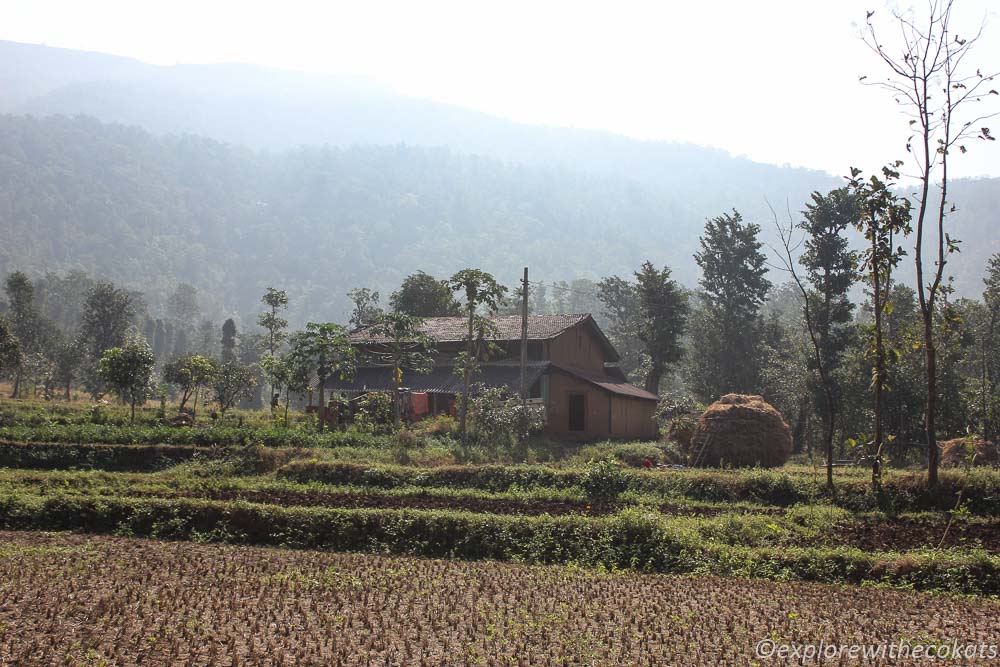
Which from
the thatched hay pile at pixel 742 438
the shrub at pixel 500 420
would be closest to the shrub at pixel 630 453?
the shrub at pixel 500 420

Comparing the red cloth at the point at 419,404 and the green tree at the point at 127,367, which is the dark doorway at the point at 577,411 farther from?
the green tree at the point at 127,367

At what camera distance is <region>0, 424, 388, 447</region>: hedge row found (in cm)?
2150

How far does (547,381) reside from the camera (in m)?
30.7

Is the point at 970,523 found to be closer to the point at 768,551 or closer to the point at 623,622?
the point at 768,551

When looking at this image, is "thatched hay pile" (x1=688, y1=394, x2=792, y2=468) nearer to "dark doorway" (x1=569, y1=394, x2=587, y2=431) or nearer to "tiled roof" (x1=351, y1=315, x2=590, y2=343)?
"dark doorway" (x1=569, y1=394, x2=587, y2=431)

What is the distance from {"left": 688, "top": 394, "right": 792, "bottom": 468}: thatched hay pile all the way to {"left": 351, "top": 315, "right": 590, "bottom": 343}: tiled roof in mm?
12467

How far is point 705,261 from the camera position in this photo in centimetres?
4778

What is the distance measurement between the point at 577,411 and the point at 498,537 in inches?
808

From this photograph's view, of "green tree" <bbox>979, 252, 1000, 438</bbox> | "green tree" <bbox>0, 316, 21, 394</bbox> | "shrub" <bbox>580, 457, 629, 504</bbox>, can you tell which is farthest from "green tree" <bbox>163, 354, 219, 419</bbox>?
"green tree" <bbox>979, 252, 1000, 438</bbox>

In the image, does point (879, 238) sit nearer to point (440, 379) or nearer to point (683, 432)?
point (683, 432)

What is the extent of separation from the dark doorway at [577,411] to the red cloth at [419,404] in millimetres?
6165

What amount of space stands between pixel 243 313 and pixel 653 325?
145 m

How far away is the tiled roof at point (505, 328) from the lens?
3231 cm

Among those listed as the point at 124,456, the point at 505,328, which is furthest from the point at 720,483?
the point at 505,328
